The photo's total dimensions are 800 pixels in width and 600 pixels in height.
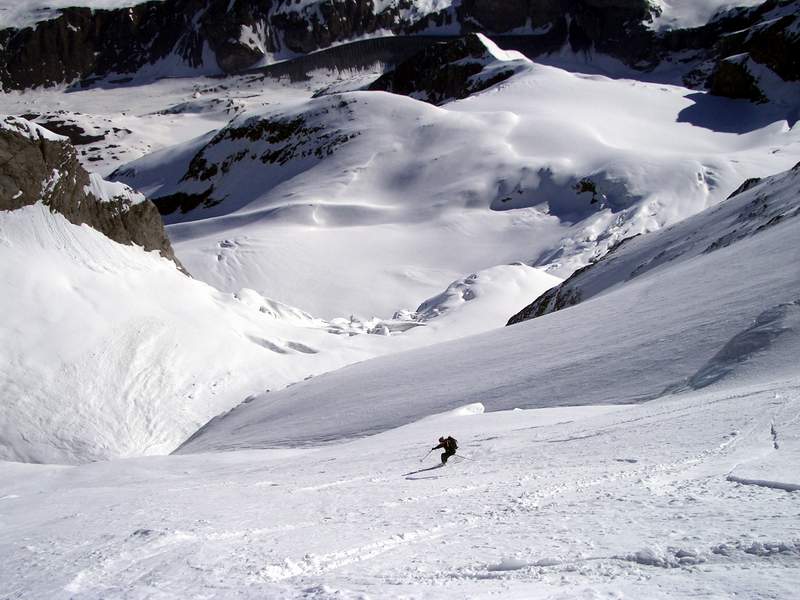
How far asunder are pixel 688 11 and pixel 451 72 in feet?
133

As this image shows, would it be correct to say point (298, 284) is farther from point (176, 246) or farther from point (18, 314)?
point (18, 314)

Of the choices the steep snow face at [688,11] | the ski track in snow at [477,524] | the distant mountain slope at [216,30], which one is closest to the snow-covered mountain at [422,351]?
the ski track in snow at [477,524]

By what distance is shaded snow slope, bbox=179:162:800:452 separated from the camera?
9.27 m

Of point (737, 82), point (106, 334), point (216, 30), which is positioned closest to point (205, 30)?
point (216, 30)

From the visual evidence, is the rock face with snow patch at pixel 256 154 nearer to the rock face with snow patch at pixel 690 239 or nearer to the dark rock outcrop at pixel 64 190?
the dark rock outcrop at pixel 64 190

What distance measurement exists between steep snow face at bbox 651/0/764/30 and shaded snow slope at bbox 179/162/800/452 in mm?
79574

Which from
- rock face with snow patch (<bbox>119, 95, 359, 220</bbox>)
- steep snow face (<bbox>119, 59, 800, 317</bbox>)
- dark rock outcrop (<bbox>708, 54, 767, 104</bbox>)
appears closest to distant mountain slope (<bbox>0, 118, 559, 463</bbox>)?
steep snow face (<bbox>119, 59, 800, 317</bbox>)

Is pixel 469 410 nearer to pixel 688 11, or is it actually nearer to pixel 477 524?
pixel 477 524

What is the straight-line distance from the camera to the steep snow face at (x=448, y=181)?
35688 mm

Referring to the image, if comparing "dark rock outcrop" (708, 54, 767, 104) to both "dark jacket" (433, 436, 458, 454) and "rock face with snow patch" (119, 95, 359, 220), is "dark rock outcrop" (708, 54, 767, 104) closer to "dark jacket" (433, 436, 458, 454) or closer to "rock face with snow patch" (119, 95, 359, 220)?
"rock face with snow patch" (119, 95, 359, 220)

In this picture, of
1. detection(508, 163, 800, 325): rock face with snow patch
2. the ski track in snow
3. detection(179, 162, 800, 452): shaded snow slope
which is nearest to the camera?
the ski track in snow

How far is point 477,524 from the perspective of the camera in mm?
4207

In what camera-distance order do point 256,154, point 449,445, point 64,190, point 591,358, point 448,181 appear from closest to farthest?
point 449,445
point 591,358
point 64,190
point 448,181
point 256,154

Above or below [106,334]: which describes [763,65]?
above
